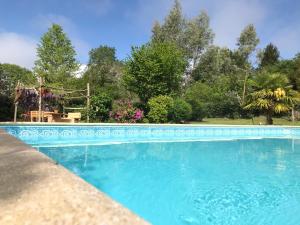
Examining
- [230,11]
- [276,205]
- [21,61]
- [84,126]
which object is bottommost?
[276,205]

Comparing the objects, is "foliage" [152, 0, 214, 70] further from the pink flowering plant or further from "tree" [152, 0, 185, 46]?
the pink flowering plant

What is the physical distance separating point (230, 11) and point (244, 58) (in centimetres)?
796

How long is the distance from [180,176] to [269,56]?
3396 centimetres

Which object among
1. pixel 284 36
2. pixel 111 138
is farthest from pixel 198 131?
pixel 284 36

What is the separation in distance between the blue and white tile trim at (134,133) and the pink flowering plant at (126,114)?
9.93 feet

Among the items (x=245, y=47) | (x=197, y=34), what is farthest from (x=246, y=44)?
(x=197, y=34)

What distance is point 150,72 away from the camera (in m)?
18.6

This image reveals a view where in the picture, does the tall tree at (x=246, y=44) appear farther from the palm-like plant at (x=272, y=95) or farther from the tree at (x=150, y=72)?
the tree at (x=150, y=72)

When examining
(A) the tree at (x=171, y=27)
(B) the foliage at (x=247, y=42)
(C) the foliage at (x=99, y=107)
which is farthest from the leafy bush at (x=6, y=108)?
(B) the foliage at (x=247, y=42)

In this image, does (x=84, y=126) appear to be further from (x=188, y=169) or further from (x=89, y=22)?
(x=89, y=22)

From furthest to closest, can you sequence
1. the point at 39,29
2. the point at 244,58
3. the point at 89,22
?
the point at 244,58 → the point at 39,29 → the point at 89,22

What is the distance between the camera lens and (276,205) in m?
4.49

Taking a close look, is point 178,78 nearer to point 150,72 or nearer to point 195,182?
point 150,72

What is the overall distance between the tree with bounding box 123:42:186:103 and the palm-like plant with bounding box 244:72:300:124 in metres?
5.61
